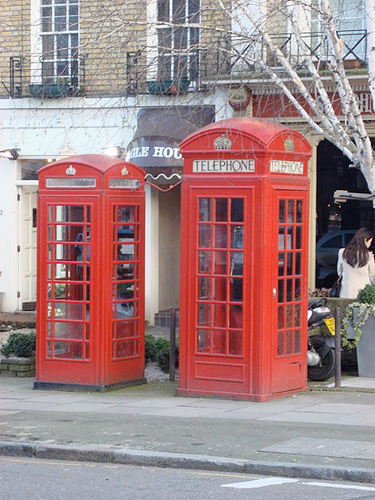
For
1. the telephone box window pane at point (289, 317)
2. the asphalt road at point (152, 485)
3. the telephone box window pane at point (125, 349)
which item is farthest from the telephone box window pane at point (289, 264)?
the asphalt road at point (152, 485)

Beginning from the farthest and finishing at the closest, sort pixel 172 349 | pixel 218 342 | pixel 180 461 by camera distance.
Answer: pixel 172 349 < pixel 218 342 < pixel 180 461

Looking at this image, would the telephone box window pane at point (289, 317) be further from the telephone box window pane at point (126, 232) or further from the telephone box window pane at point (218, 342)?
the telephone box window pane at point (126, 232)

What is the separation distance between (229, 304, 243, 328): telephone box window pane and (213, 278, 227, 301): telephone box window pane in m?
0.16

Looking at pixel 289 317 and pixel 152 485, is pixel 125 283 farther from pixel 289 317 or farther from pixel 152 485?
pixel 152 485

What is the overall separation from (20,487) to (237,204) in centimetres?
451

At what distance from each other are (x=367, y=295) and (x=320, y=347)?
35.6 inches

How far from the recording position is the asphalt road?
7277 mm

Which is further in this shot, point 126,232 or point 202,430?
point 126,232

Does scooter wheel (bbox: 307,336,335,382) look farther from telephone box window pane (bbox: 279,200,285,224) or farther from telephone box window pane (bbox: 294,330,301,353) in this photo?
telephone box window pane (bbox: 279,200,285,224)

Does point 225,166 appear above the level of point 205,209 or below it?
above

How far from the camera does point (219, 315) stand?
1126 centimetres

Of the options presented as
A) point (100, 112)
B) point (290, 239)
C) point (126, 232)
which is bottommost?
point (290, 239)

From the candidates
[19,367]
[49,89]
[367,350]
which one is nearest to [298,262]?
[367,350]

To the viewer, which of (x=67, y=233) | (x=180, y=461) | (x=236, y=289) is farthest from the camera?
(x=67, y=233)
